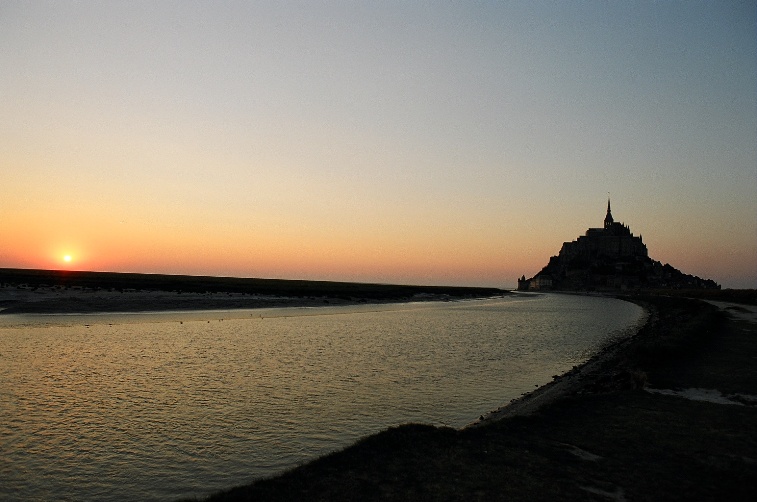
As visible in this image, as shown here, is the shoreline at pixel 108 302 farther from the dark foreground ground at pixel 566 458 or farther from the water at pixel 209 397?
the dark foreground ground at pixel 566 458

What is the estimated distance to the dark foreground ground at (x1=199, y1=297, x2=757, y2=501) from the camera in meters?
9.87

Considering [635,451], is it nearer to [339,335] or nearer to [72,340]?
[339,335]

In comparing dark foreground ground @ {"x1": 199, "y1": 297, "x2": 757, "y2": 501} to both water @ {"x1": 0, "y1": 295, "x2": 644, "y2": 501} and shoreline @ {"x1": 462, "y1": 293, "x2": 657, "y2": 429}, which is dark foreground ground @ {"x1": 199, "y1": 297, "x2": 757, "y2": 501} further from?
water @ {"x1": 0, "y1": 295, "x2": 644, "y2": 501}

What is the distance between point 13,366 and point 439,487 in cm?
2376

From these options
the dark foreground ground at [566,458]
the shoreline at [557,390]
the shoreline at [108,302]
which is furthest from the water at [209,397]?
the shoreline at [108,302]

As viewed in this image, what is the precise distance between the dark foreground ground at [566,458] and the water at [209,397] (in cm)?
232

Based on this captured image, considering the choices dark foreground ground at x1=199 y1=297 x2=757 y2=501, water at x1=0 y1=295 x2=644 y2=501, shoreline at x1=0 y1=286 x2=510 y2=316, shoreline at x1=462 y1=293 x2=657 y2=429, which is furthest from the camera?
shoreline at x1=0 y1=286 x2=510 y2=316

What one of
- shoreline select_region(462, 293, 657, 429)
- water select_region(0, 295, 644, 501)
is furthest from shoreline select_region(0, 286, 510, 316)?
shoreline select_region(462, 293, 657, 429)

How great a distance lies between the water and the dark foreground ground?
232cm

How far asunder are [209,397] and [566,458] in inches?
532

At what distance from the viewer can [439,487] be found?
10.0 m

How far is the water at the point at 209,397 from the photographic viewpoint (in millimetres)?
12469

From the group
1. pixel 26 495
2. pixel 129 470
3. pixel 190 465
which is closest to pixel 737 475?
pixel 190 465

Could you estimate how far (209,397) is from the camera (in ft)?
64.4
